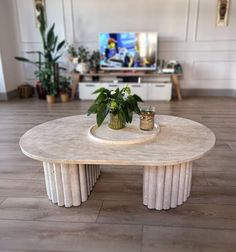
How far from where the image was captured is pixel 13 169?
2.33m

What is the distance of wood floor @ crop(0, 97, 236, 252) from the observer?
4.71 ft

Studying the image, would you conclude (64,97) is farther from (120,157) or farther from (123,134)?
(120,157)

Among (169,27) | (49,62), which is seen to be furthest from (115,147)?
(169,27)

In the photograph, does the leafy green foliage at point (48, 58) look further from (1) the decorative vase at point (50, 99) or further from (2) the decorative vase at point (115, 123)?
(2) the decorative vase at point (115, 123)

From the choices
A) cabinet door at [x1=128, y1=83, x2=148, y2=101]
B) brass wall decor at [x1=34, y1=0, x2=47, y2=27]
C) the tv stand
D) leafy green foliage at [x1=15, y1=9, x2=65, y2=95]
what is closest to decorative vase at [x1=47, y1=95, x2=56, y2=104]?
leafy green foliage at [x1=15, y1=9, x2=65, y2=95]

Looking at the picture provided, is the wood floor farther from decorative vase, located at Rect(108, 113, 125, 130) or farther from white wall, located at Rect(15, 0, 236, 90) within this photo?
white wall, located at Rect(15, 0, 236, 90)

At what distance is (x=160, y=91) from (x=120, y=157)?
3.72 meters

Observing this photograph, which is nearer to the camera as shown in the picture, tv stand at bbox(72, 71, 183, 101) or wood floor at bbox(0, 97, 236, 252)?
wood floor at bbox(0, 97, 236, 252)

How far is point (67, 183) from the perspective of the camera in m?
1.68

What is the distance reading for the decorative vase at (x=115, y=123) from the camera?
1.81 meters

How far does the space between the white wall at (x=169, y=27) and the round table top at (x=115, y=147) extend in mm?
3677

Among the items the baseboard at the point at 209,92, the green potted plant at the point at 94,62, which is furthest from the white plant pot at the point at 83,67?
the baseboard at the point at 209,92

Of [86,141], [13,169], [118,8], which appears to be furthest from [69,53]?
[86,141]

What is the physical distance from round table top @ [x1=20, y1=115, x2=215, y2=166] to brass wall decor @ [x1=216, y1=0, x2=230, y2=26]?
394cm
